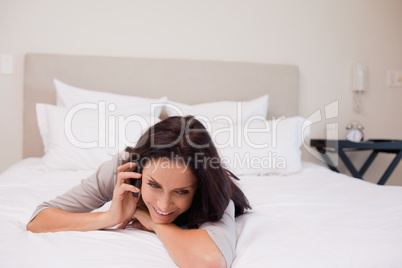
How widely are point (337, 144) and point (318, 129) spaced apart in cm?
28

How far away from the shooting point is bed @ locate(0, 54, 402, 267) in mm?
790

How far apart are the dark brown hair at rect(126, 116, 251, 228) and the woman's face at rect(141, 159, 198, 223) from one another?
21 mm

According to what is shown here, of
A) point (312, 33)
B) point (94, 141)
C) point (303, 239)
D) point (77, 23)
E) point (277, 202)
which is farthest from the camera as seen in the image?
point (312, 33)

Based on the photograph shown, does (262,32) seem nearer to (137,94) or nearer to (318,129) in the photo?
(318,129)

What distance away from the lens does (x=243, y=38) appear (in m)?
2.55

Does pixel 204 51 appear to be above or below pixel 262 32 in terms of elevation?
below

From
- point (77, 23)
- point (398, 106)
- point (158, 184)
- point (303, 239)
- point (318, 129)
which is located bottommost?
point (303, 239)

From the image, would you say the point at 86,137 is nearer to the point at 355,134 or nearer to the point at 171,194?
Result: the point at 171,194

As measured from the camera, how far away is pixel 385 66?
280 centimetres

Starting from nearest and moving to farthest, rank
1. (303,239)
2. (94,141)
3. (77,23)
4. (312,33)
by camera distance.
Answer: (303,239), (94,141), (77,23), (312,33)

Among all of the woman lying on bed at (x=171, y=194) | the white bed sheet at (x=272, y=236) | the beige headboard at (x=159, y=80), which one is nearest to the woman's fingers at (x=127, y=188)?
the woman lying on bed at (x=171, y=194)

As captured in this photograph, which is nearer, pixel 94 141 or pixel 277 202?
pixel 277 202

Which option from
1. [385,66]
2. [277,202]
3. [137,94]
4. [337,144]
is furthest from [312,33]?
[277,202]

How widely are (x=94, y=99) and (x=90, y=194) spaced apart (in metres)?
1.15
